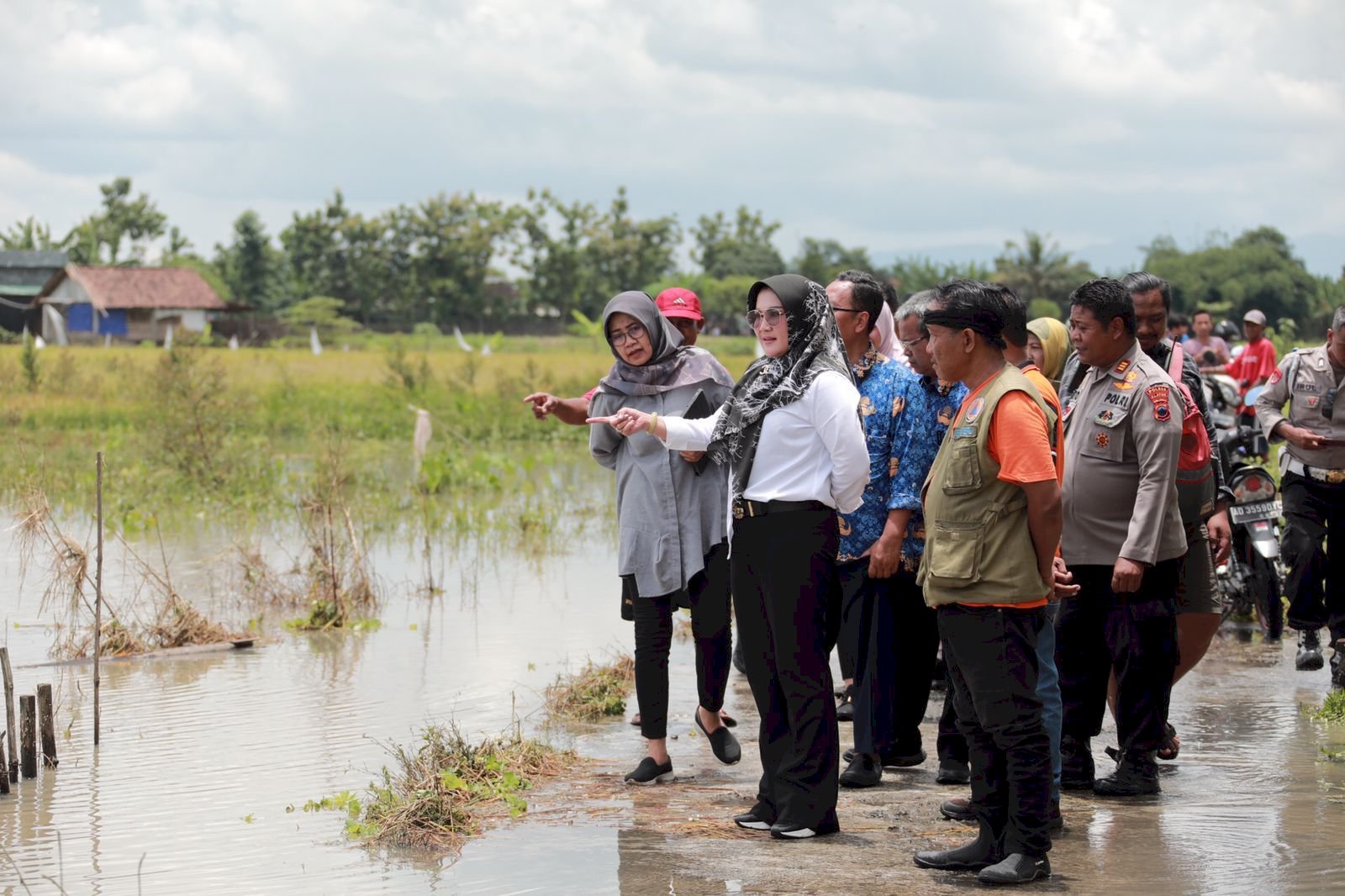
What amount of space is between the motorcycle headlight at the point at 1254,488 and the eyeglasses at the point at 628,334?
4.10 m

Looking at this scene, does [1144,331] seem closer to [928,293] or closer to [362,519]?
[928,293]

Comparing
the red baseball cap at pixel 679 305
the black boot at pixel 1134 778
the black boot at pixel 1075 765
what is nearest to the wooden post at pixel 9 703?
the red baseball cap at pixel 679 305

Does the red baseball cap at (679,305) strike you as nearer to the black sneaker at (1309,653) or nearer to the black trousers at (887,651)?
the black trousers at (887,651)

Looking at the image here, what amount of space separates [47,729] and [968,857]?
3.67m

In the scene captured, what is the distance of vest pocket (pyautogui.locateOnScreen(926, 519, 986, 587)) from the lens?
4230 millimetres

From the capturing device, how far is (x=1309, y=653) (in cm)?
747

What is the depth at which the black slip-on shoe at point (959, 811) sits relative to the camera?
4863 millimetres

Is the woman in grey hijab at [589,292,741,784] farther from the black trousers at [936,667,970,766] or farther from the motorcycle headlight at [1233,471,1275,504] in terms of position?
the motorcycle headlight at [1233,471,1275,504]

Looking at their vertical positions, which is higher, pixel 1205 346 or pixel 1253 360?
pixel 1205 346

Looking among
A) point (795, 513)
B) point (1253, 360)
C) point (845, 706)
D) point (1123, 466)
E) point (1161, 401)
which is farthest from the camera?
point (1253, 360)

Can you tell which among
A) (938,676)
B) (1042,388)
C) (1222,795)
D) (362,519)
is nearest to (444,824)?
(1042,388)

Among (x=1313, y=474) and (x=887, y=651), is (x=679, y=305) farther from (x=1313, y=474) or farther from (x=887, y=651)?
(x=1313, y=474)

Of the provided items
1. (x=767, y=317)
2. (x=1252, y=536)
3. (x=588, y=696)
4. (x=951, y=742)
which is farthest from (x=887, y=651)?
(x=1252, y=536)

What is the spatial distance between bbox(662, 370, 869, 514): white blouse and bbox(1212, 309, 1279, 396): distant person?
943cm
